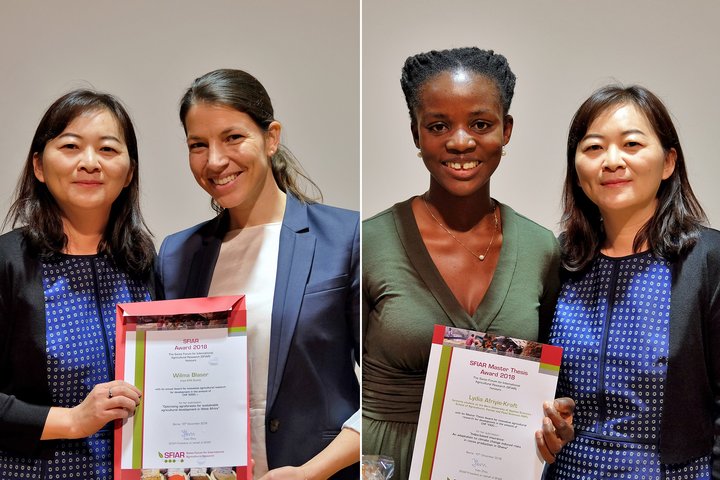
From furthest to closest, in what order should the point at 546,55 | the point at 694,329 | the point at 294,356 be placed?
the point at 546,55
the point at 294,356
the point at 694,329

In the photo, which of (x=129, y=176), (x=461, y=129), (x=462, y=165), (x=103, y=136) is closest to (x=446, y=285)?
(x=462, y=165)

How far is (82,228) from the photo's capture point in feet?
7.75

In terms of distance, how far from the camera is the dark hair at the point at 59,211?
233cm

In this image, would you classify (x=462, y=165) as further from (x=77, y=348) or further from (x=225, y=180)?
(x=77, y=348)

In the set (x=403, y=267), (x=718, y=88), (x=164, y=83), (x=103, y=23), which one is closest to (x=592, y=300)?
(x=403, y=267)

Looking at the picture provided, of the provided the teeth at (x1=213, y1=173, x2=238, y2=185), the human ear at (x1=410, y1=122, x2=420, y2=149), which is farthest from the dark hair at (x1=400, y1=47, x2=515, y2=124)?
the teeth at (x1=213, y1=173, x2=238, y2=185)

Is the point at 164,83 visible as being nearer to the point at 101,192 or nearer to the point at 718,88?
the point at 101,192

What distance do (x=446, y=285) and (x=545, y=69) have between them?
2.49ft

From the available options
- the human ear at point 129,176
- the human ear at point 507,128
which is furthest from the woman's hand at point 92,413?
the human ear at point 507,128

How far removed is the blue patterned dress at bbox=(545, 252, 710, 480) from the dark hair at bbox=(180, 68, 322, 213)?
905 mm

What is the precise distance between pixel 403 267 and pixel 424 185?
28 cm

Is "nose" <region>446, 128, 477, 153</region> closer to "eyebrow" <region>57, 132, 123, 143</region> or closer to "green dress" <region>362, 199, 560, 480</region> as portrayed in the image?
"green dress" <region>362, 199, 560, 480</region>

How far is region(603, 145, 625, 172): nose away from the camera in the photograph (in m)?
2.31

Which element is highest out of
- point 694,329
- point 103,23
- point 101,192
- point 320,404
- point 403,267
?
point 103,23
